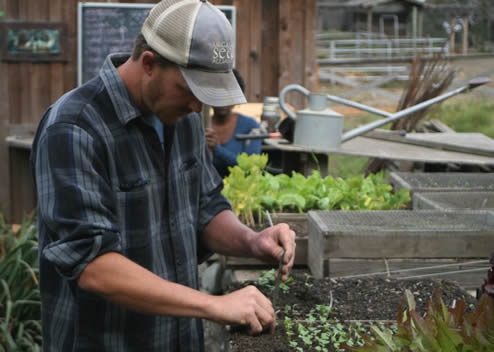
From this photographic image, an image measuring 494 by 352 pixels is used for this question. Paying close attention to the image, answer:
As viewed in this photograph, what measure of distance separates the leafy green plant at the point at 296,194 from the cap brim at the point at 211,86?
173cm

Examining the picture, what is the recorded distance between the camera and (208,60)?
1.84 metres

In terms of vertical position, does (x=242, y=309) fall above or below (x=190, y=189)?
below

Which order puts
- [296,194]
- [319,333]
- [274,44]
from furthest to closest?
[274,44]
[296,194]
[319,333]

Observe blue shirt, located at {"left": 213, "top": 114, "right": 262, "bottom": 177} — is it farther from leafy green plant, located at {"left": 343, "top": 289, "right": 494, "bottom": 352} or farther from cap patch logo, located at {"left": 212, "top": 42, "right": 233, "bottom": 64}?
leafy green plant, located at {"left": 343, "top": 289, "right": 494, "bottom": 352}

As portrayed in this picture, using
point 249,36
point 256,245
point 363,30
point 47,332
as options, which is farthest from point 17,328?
point 363,30

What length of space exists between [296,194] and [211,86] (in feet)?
7.02

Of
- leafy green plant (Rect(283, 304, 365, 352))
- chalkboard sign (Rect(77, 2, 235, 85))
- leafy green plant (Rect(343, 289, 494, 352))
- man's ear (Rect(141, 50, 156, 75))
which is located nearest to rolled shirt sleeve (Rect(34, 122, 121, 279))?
man's ear (Rect(141, 50, 156, 75))

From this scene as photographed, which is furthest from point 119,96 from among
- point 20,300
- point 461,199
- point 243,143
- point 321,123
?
point 243,143

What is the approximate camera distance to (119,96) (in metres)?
1.96

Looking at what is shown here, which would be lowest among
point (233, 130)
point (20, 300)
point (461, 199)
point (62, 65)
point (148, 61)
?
point (20, 300)

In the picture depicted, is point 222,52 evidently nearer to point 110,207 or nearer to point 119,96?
point 119,96

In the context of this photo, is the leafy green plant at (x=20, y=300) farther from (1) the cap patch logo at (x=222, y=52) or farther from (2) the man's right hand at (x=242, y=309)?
(1) the cap patch logo at (x=222, y=52)

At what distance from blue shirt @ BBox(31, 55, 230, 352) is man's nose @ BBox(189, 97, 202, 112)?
0.57 feet

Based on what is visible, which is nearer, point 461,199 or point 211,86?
point 211,86
